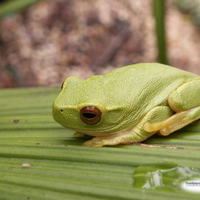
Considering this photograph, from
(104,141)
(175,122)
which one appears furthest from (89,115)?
(175,122)

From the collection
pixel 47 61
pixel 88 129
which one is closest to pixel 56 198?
pixel 88 129

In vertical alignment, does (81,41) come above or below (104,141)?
above

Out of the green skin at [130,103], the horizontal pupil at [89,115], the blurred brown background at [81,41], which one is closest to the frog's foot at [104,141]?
the green skin at [130,103]

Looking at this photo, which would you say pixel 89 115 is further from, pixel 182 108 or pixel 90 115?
pixel 182 108

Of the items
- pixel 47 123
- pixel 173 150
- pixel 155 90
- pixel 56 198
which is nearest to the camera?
pixel 56 198

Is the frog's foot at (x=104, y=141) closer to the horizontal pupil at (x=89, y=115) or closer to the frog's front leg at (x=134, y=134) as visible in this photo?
the frog's front leg at (x=134, y=134)

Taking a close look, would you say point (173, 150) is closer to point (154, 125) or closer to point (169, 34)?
point (154, 125)
